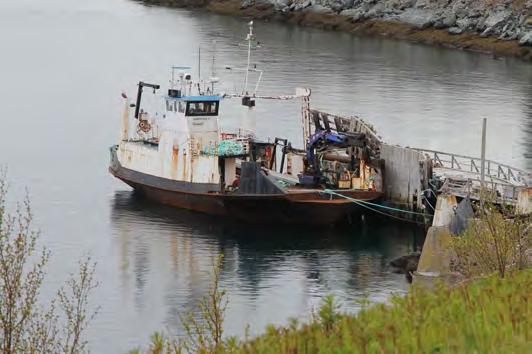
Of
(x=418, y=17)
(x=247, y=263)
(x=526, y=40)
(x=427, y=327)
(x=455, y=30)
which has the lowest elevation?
(x=247, y=263)

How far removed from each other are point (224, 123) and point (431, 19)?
160ft

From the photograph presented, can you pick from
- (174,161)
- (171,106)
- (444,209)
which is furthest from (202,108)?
(444,209)

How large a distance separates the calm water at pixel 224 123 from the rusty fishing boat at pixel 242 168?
29.6 inches

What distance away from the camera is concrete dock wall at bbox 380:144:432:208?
44688 mm

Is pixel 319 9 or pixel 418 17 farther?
pixel 319 9

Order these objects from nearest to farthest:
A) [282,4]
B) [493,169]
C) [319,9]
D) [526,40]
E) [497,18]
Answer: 1. [493,169]
2. [526,40]
3. [497,18]
4. [319,9]
5. [282,4]

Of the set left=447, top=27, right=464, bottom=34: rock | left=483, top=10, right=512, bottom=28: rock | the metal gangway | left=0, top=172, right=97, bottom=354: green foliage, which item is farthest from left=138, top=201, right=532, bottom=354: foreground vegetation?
left=447, top=27, right=464, bottom=34: rock

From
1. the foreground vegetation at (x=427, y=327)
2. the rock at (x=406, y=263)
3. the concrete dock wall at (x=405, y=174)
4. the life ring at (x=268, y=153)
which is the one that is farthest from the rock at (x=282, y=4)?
the foreground vegetation at (x=427, y=327)

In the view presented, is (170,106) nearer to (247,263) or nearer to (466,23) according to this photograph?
(247,263)

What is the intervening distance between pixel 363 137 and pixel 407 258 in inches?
315

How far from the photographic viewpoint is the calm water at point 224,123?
117 feet

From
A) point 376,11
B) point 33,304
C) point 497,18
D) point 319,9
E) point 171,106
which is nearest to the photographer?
point 33,304

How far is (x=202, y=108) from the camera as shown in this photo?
4712cm

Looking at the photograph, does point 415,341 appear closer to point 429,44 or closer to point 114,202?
point 114,202
